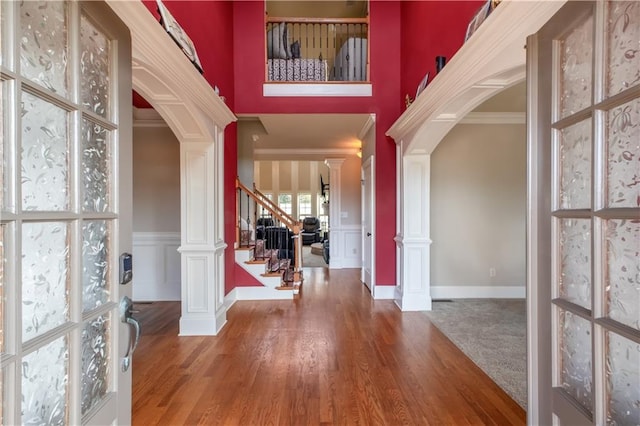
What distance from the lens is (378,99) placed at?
4617 mm

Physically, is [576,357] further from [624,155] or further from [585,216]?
[624,155]

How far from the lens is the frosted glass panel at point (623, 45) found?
806 millimetres

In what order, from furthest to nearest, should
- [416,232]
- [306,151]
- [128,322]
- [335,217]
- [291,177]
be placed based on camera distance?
[291,177], [335,217], [306,151], [416,232], [128,322]

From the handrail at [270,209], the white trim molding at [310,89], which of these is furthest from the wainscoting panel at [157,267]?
the white trim molding at [310,89]

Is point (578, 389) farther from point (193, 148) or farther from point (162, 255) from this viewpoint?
point (162, 255)

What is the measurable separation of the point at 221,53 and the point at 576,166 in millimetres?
4052

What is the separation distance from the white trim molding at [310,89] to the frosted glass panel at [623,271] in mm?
4184

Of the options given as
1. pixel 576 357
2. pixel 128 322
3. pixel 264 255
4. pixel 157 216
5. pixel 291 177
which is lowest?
pixel 264 255

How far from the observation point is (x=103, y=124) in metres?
0.97

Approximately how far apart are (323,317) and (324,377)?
Answer: 4.62 ft

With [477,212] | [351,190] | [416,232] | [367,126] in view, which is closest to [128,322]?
[416,232]

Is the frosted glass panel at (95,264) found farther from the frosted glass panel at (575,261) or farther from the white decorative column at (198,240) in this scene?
the white decorative column at (198,240)

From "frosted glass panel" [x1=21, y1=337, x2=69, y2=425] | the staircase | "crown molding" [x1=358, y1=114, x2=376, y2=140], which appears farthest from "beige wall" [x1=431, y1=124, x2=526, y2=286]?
"frosted glass panel" [x1=21, y1=337, x2=69, y2=425]

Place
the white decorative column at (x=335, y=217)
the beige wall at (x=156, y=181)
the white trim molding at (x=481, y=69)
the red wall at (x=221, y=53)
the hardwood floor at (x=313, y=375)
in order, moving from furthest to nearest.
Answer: the white decorative column at (x=335, y=217) → the beige wall at (x=156, y=181) → the red wall at (x=221, y=53) → the hardwood floor at (x=313, y=375) → the white trim molding at (x=481, y=69)
